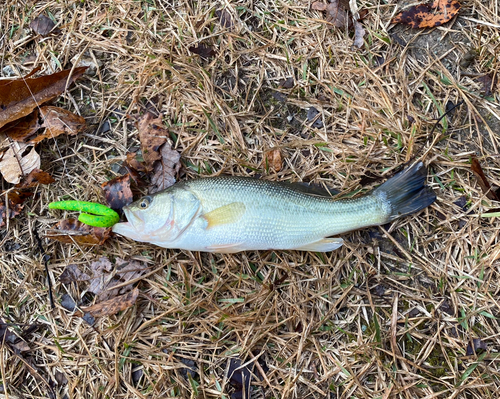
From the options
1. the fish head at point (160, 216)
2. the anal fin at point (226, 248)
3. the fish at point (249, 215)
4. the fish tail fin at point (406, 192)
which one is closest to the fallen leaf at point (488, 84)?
the fish tail fin at point (406, 192)

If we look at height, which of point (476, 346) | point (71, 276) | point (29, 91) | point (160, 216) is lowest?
point (476, 346)

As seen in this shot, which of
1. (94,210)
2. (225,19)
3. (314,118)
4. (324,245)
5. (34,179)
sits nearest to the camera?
(324,245)

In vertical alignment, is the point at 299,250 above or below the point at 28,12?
below

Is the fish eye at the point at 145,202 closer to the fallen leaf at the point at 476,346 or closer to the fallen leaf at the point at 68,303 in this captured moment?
the fallen leaf at the point at 68,303

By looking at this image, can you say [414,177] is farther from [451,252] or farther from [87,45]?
[87,45]

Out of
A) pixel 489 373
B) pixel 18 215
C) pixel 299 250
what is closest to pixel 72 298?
pixel 18 215

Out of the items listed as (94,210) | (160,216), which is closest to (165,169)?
(160,216)

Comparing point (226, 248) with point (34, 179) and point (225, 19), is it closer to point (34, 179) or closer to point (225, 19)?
point (34, 179)
